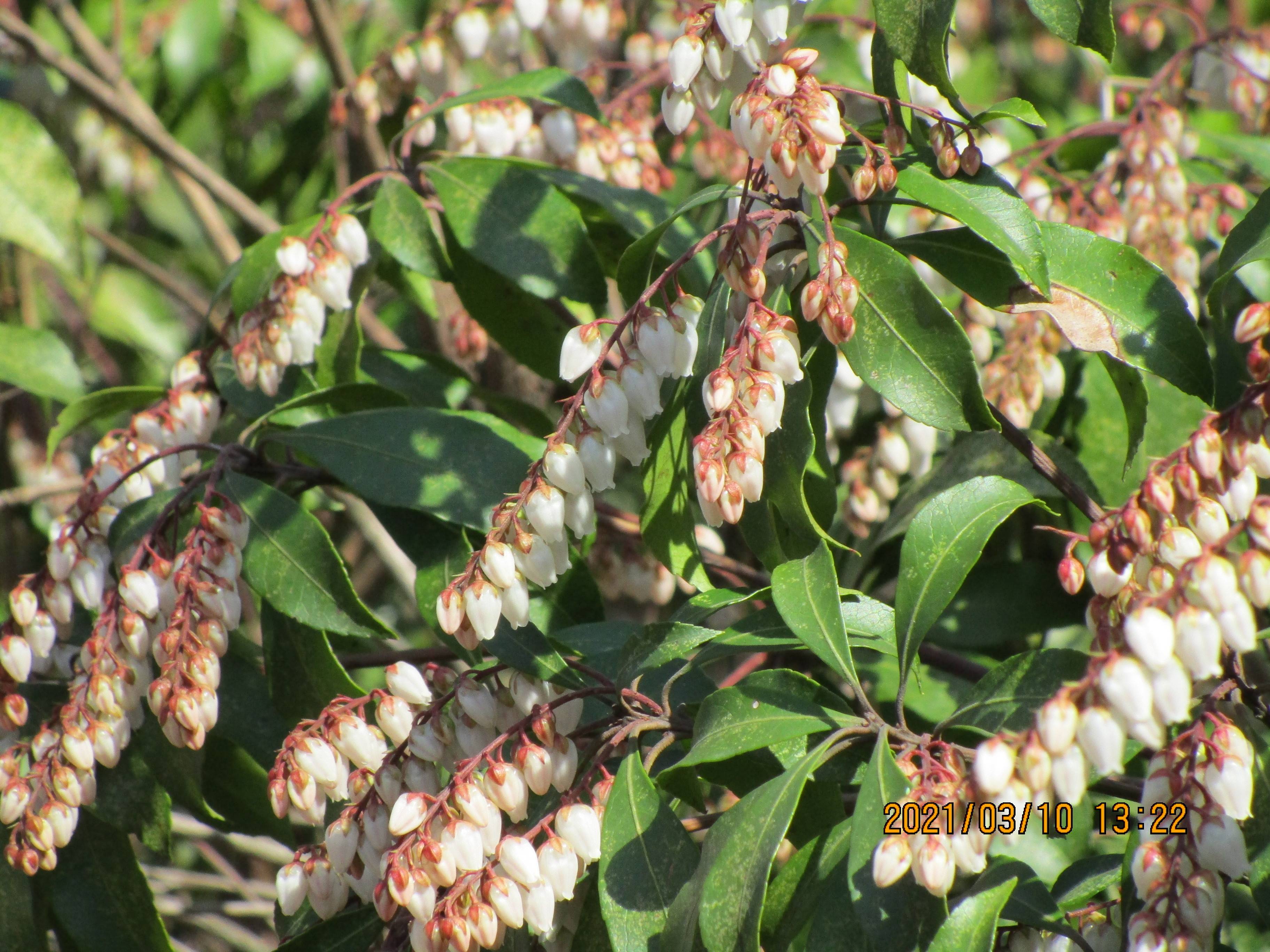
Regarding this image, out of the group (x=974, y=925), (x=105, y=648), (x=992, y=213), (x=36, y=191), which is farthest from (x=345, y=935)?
(x=36, y=191)

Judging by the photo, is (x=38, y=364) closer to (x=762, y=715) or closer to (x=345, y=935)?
(x=345, y=935)

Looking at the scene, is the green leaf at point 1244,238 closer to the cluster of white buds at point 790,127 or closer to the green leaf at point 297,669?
the cluster of white buds at point 790,127

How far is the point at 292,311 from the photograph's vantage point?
4.83 ft

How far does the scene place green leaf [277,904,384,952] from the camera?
121cm

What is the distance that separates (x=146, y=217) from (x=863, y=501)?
2.63 m

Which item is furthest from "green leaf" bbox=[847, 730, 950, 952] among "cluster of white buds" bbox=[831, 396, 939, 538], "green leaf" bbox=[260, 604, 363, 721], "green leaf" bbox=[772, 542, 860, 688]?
"cluster of white buds" bbox=[831, 396, 939, 538]

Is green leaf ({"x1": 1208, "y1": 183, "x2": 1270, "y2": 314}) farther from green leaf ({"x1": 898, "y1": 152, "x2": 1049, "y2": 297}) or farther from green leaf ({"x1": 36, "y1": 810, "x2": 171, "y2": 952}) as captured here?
green leaf ({"x1": 36, "y1": 810, "x2": 171, "y2": 952})

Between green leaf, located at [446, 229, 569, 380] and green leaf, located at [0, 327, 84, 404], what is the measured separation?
0.70 meters

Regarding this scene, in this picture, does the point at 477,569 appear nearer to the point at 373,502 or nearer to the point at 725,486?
the point at 725,486

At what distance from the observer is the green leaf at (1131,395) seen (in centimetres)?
123

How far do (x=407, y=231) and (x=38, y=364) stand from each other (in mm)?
769

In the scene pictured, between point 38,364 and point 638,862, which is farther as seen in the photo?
point 38,364

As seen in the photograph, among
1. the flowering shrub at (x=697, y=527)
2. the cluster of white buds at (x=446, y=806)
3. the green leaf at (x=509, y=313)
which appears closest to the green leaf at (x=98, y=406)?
the flowering shrub at (x=697, y=527)

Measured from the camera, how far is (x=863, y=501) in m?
1.79
